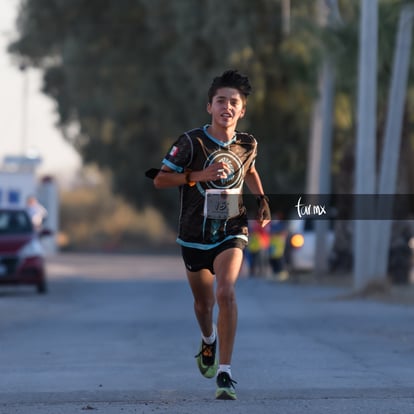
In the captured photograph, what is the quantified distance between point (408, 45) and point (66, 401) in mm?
15430

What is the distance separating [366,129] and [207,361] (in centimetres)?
1406

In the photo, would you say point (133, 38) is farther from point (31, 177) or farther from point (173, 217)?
point (173, 217)

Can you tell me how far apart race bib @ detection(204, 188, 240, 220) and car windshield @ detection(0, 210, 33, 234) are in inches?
661

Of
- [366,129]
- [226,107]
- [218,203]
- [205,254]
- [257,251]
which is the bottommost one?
[257,251]

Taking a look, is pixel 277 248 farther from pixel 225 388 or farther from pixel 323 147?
pixel 225 388

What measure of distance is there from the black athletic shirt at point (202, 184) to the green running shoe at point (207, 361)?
0.79 m

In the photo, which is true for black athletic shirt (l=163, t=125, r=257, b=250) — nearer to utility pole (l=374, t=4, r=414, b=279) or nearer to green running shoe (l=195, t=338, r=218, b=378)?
green running shoe (l=195, t=338, r=218, b=378)

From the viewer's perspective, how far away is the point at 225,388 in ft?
27.2

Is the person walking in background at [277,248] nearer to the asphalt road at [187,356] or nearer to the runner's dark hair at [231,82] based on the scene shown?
the asphalt road at [187,356]

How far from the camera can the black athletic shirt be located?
8.65m

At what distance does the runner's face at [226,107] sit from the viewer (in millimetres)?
8672

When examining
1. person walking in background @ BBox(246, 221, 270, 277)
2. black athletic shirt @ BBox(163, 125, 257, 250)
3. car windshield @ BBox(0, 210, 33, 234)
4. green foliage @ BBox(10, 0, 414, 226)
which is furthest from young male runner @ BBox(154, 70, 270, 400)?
green foliage @ BBox(10, 0, 414, 226)

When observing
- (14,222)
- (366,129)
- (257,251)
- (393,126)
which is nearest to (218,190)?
(366,129)

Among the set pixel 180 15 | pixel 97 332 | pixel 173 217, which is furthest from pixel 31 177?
pixel 97 332
